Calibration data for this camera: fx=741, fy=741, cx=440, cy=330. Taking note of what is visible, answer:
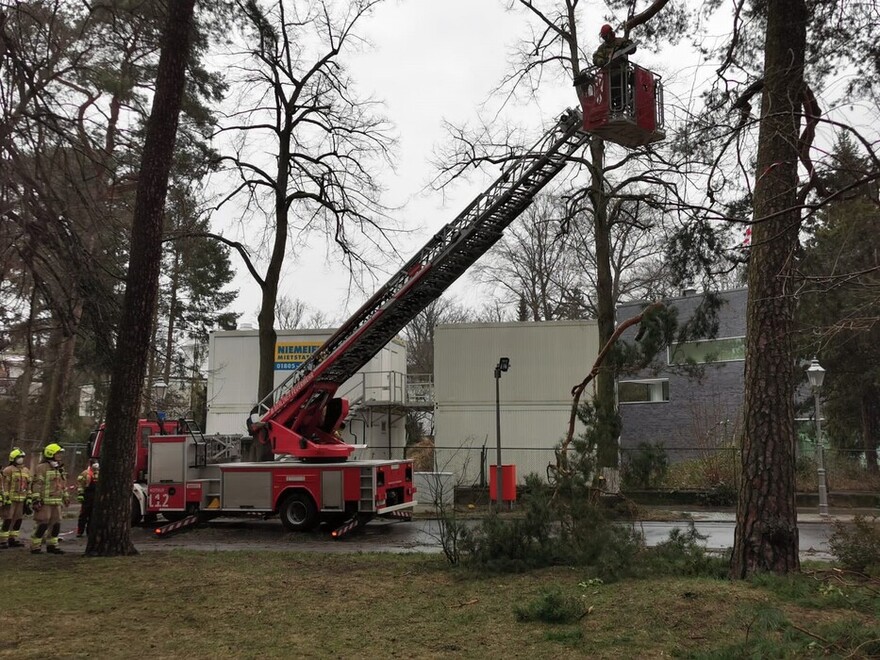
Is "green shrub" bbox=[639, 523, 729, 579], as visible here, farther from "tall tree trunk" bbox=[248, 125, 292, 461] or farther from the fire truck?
"tall tree trunk" bbox=[248, 125, 292, 461]

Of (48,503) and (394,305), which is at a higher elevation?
(394,305)

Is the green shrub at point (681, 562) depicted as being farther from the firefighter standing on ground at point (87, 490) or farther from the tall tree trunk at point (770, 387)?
the firefighter standing on ground at point (87, 490)

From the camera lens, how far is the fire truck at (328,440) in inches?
585

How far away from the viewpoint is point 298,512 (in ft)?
49.6

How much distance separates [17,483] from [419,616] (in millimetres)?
9408

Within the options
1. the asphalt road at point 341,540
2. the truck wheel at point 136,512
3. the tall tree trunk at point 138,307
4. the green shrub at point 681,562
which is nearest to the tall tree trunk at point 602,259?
the asphalt road at point 341,540

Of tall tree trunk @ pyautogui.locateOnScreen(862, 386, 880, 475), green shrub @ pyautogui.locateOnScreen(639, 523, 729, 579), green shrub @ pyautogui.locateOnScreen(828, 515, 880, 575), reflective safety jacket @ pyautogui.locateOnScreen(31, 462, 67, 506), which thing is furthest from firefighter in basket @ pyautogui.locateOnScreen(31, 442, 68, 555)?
tall tree trunk @ pyautogui.locateOnScreen(862, 386, 880, 475)

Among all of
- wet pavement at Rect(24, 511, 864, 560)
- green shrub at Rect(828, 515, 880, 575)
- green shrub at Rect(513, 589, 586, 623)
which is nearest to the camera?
green shrub at Rect(513, 589, 586, 623)

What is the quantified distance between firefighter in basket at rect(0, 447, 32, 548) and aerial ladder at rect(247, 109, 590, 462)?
4692 mm

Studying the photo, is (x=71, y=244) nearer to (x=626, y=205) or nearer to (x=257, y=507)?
(x=257, y=507)

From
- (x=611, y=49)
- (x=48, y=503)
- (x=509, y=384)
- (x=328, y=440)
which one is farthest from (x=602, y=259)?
(x=48, y=503)

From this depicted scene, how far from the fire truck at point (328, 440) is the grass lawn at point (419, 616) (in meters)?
5.52

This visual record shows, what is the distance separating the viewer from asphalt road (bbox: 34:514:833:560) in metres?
12.9

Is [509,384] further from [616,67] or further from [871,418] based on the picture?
[616,67]
